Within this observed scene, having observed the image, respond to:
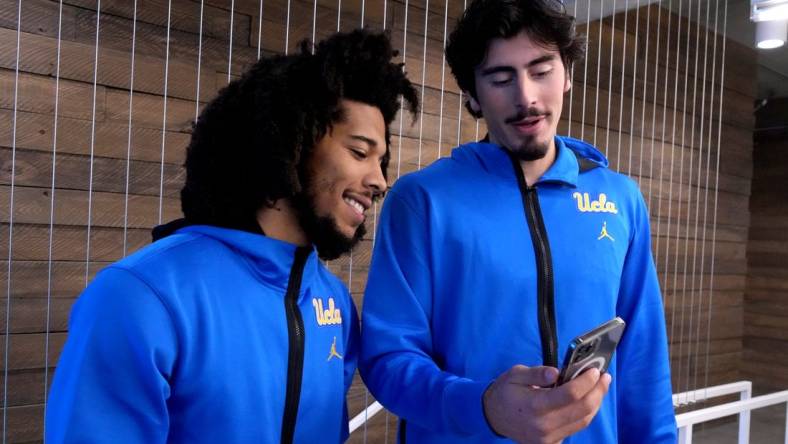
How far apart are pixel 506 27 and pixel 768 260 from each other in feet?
17.6

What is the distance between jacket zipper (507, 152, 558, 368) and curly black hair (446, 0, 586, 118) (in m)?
0.27

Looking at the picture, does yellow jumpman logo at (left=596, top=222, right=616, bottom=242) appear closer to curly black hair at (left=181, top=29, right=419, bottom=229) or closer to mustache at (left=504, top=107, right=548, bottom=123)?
mustache at (left=504, top=107, right=548, bottom=123)

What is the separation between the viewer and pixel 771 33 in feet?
9.51

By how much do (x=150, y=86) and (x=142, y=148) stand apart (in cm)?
18

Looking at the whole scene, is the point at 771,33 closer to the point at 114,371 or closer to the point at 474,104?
the point at 474,104

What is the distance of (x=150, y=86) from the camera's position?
1.92 m

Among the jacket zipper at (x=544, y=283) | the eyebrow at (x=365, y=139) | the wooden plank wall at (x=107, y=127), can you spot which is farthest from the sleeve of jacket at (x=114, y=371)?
the wooden plank wall at (x=107, y=127)

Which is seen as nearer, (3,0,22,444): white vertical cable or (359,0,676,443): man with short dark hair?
(359,0,676,443): man with short dark hair

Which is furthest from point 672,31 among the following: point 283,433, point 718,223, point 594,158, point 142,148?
point 283,433

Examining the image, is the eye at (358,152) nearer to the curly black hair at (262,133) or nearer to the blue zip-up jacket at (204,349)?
the curly black hair at (262,133)

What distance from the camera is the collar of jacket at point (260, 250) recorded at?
3.04 feet

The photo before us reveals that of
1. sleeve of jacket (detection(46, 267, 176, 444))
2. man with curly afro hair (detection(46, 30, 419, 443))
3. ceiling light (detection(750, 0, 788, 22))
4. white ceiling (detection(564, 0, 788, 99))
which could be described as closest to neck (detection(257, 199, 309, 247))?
man with curly afro hair (detection(46, 30, 419, 443))

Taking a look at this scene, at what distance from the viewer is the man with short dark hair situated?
3.34 feet

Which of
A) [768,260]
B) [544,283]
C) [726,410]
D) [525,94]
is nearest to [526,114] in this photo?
[525,94]
